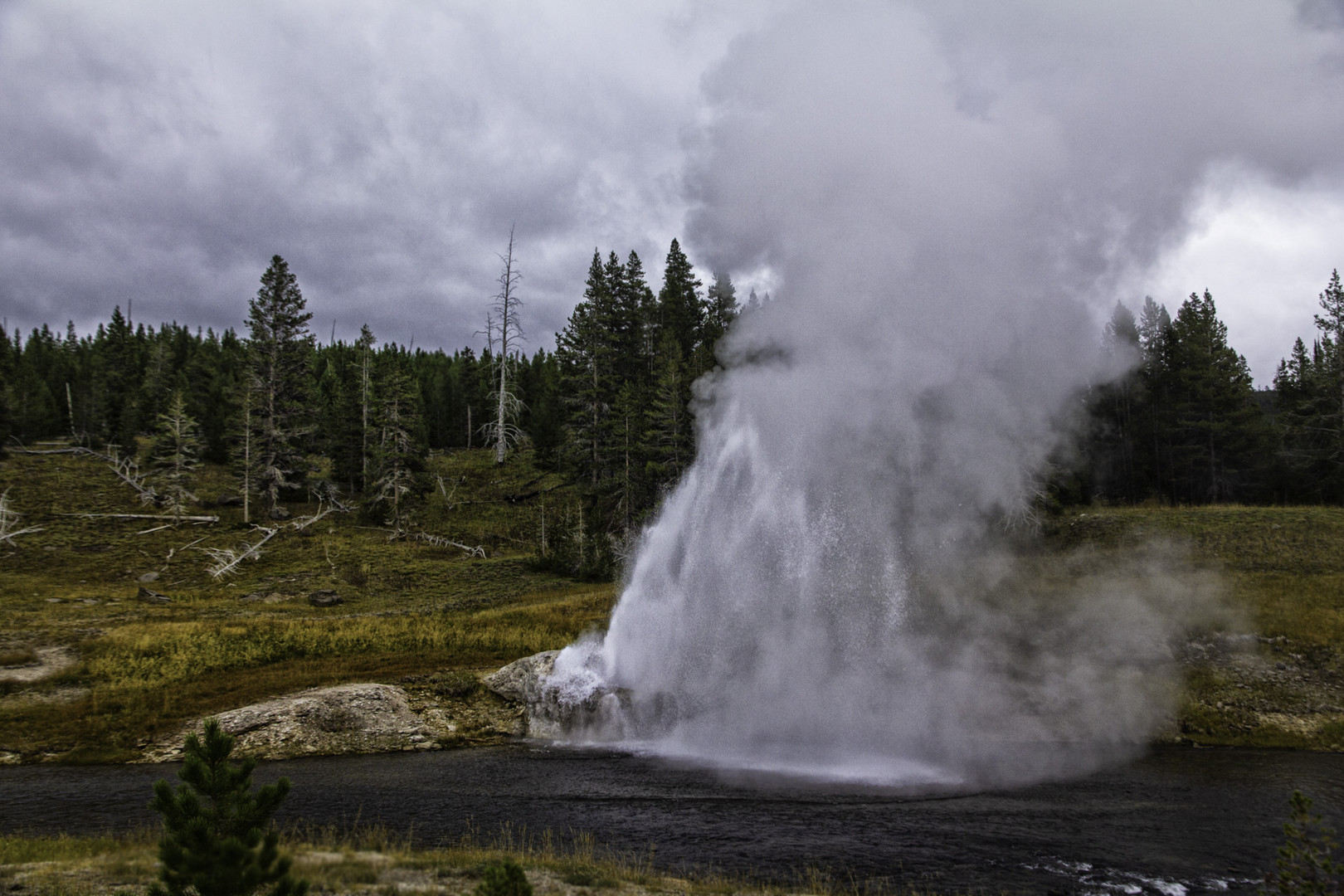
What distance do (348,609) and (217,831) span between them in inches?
1272

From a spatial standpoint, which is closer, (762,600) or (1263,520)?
(762,600)

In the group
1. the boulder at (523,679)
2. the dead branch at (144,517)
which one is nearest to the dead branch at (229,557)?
the dead branch at (144,517)

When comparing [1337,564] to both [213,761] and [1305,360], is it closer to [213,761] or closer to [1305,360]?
[1305,360]

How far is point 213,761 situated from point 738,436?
19.1m

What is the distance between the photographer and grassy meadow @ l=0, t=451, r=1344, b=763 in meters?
23.6

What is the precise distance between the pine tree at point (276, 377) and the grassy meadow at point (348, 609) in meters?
4.39

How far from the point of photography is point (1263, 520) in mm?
39719

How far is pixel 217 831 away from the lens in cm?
880

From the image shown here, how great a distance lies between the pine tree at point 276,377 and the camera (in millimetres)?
59219

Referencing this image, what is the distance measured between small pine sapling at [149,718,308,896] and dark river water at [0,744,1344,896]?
6.52m

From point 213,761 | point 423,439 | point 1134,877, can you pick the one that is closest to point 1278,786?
point 1134,877

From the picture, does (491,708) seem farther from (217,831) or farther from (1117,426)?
(1117,426)

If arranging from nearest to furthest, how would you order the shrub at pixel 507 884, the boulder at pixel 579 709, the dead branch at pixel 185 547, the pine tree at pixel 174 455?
the shrub at pixel 507 884
the boulder at pixel 579 709
the dead branch at pixel 185 547
the pine tree at pixel 174 455

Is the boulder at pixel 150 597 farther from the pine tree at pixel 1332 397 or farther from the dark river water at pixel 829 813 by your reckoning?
the pine tree at pixel 1332 397
